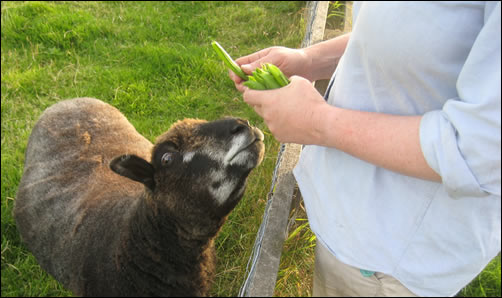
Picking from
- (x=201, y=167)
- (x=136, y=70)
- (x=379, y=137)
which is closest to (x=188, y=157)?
(x=201, y=167)

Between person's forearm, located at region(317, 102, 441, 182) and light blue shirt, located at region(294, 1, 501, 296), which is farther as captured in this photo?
person's forearm, located at region(317, 102, 441, 182)

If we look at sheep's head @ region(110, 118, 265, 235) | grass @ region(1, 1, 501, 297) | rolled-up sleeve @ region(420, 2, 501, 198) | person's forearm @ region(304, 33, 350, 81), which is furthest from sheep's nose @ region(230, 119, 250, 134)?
rolled-up sleeve @ region(420, 2, 501, 198)

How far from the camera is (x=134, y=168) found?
2.70 meters

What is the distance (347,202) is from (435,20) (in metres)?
0.93

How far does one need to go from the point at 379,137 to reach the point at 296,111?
16.2 inches

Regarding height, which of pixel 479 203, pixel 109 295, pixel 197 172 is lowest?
pixel 109 295

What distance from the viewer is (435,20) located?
56.0 inches

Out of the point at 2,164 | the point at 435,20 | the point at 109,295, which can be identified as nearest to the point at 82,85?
the point at 2,164

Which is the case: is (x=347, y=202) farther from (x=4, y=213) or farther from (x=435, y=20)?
(x=4, y=213)

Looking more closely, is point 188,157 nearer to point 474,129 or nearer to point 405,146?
point 405,146

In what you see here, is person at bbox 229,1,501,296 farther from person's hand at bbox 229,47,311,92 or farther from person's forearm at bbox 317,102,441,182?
person's hand at bbox 229,47,311,92

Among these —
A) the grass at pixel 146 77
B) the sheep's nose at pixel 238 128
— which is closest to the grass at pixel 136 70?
the grass at pixel 146 77

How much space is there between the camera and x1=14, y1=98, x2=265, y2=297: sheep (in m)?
2.68

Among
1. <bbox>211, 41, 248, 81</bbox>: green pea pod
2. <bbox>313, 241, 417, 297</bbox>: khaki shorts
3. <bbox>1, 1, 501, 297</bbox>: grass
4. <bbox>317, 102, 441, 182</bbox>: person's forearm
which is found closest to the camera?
<bbox>317, 102, 441, 182</bbox>: person's forearm
